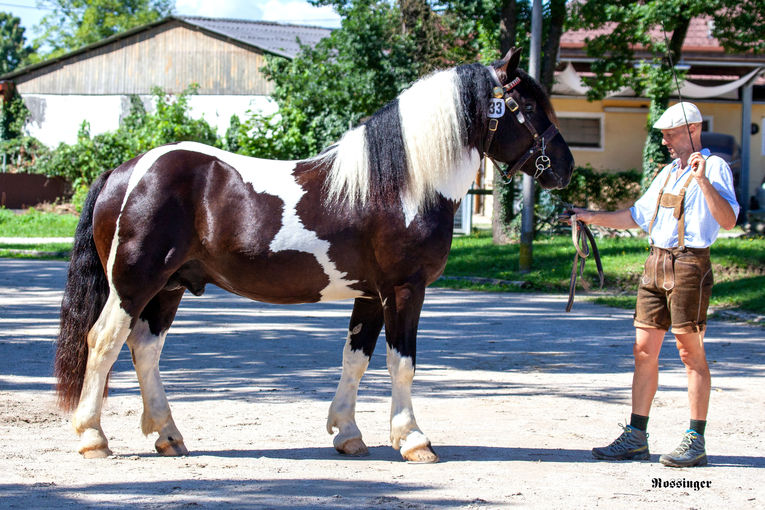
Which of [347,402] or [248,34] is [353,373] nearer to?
[347,402]

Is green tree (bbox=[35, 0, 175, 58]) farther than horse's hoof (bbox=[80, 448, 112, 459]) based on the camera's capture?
Yes

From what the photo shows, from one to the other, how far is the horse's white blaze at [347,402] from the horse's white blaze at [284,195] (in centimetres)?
42

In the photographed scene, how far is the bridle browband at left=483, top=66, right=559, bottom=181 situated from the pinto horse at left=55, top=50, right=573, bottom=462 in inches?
0.5

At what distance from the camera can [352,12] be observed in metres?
18.4

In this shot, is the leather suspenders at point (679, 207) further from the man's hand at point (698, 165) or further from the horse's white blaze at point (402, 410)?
the horse's white blaze at point (402, 410)

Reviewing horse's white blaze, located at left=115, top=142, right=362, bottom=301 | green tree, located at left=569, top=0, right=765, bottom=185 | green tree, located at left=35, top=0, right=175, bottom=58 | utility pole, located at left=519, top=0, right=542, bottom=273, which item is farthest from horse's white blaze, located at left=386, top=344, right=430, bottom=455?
green tree, located at left=35, top=0, right=175, bottom=58

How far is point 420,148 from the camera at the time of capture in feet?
15.7

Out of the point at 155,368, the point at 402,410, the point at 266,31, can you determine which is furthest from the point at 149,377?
the point at 266,31

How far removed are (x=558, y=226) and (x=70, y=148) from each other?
740 inches

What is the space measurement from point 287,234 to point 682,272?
2.22 meters

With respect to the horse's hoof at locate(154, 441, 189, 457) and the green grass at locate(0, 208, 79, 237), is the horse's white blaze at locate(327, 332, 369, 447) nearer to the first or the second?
the horse's hoof at locate(154, 441, 189, 457)

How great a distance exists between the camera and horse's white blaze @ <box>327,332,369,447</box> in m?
Result: 4.92

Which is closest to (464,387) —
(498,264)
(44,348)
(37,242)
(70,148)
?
(44,348)

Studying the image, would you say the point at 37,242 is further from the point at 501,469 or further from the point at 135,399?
the point at 501,469
